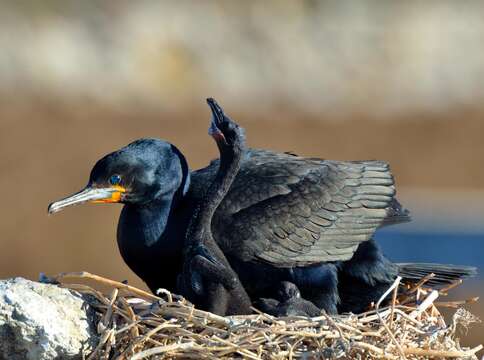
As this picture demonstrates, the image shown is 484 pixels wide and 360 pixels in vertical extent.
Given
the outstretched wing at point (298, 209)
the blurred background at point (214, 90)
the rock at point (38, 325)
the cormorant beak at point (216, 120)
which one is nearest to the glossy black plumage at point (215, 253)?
the cormorant beak at point (216, 120)

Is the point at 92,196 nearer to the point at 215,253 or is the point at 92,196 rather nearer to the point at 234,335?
the point at 215,253

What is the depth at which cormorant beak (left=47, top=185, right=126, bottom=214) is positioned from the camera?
19.8ft

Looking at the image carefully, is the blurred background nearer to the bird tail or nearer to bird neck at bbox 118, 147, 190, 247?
the bird tail

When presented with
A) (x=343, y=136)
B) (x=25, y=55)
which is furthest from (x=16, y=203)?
(x=343, y=136)

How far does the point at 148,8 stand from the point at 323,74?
213cm

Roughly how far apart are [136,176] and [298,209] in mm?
691

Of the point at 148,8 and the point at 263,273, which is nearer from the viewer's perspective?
the point at 263,273

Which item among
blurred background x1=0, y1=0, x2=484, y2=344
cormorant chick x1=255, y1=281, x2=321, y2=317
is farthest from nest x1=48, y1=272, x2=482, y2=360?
blurred background x1=0, y1=0, x2=484, y2=344

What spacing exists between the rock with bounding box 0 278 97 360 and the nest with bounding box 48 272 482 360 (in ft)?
0.25

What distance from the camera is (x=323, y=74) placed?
17.0 m

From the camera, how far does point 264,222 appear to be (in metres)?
6.33

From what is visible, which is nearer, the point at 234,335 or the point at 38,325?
the point at 38,325

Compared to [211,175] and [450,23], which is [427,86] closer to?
[450,23]

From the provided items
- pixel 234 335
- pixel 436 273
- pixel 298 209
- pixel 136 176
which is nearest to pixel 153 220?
pixel 136 176
